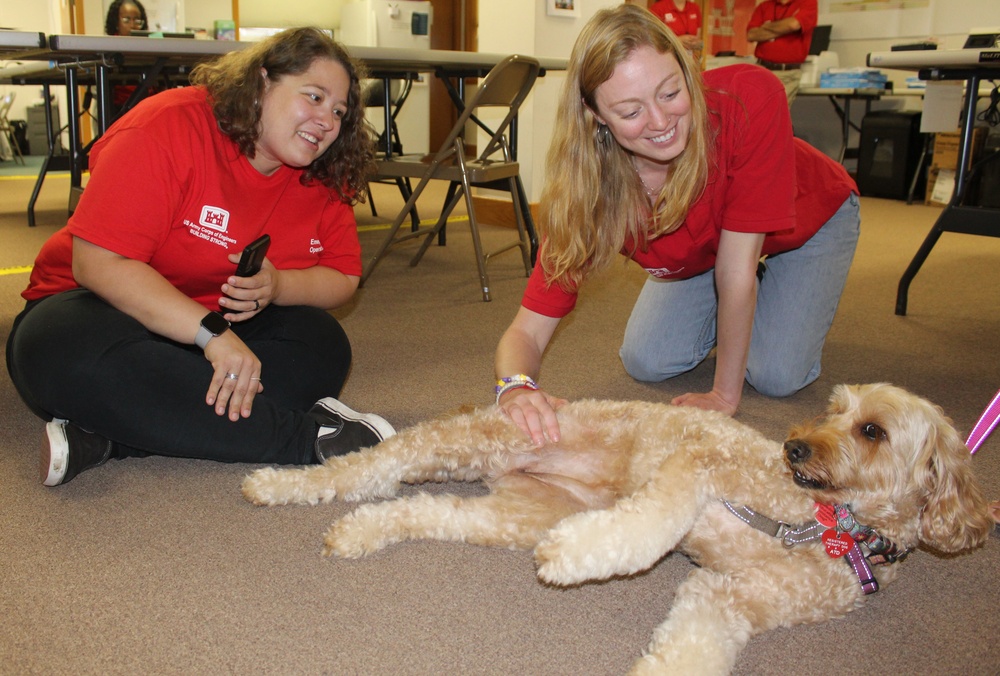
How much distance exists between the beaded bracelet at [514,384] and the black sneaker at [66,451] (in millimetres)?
977

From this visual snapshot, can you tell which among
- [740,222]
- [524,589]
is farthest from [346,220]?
[524,589]

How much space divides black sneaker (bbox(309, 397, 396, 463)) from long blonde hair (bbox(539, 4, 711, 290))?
1.93ft

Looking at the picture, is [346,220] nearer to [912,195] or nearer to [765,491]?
[765,491]

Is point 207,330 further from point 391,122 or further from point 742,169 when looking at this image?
point 391,122

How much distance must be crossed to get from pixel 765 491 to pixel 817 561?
152 millimetres

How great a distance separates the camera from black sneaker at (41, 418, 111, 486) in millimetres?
1867

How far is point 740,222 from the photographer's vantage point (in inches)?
83.7

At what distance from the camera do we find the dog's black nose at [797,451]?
147 centimetres

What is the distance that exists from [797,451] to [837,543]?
175 mm

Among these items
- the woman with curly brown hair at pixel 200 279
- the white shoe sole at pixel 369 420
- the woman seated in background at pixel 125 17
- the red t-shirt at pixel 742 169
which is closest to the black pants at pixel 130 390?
the woman with curly brown hair at pixel 200 279

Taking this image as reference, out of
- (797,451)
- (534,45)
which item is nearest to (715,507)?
(797,451)

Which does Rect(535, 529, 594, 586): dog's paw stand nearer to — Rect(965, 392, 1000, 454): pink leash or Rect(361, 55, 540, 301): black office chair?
Rect(965, 392, 1000, 454): pink leash

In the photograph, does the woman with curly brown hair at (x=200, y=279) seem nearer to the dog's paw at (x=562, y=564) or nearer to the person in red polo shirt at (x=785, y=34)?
the dog's paw at (x=562, y=564)

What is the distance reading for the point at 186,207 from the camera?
79.0 inches
